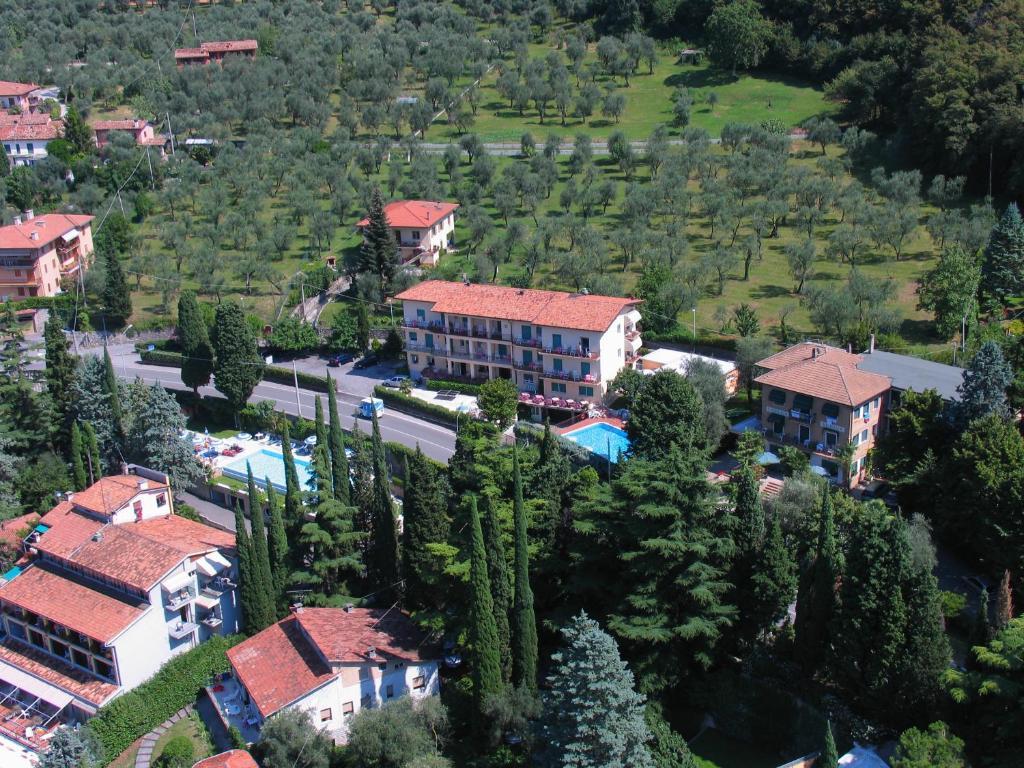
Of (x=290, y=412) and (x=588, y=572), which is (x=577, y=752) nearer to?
(x=588, y=572)

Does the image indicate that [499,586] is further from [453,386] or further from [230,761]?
→ [453,386]

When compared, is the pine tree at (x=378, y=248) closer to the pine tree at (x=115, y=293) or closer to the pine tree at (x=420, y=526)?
the pine tree at (x=115, y=293)

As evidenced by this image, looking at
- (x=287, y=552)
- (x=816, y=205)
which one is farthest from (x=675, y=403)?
(x=816, y=205)

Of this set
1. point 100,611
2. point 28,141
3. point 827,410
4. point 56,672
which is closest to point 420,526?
point 100,611

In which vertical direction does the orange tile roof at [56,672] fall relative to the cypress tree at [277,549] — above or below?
below

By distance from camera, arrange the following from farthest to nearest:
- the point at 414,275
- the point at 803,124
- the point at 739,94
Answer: the point at 739,94 < the point at 803,124 < the point at 414,275

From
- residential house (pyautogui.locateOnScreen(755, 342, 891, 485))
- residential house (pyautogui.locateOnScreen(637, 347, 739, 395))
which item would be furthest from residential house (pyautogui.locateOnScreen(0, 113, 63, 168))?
residential house (pyautogui.locateOnScreen(755, 342, 891, 485))

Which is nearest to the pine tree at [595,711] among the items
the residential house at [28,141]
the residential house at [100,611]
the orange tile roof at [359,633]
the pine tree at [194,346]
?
the orange tile roof at [359,633]
